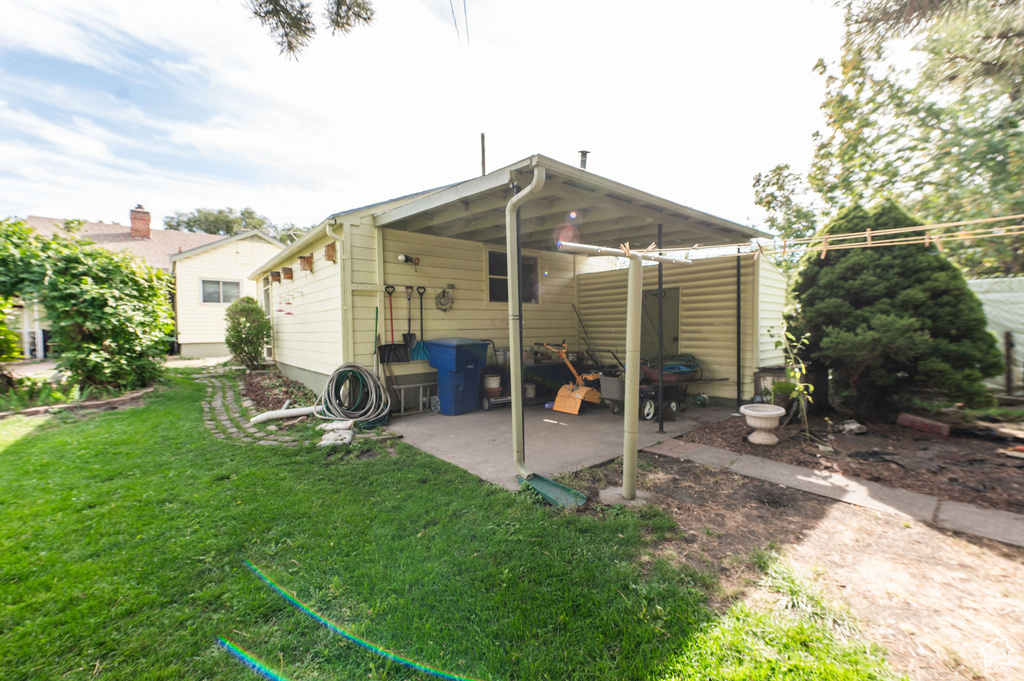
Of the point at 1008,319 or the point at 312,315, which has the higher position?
the point at 312,315

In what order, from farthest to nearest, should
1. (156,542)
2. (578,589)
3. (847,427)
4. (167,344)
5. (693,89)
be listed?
(167,344) < (693,89) < (847,427) < (156,542) < (578,589)

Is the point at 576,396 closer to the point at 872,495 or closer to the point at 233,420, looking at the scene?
the point at 872,495

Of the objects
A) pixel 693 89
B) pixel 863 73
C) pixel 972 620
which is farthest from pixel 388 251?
pixel 863 73

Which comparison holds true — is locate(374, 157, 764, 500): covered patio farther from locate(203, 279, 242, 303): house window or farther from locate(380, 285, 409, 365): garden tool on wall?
locate(203, 279, 242, 303): house window

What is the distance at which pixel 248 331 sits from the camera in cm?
1022

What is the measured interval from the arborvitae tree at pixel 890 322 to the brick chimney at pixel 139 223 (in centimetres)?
2313

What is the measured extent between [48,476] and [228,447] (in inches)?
48.7

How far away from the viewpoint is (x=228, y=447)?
4.22 m

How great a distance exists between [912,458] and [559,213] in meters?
4.40

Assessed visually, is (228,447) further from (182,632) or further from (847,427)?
(847,427)

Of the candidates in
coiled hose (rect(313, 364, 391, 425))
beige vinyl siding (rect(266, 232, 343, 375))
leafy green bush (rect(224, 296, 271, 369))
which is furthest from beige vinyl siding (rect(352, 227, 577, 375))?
leafy green bush (rect(224, 296, 271, 369))

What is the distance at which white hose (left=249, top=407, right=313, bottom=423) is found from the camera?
17.3ft

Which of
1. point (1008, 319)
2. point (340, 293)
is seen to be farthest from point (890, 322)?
point (340, 293)

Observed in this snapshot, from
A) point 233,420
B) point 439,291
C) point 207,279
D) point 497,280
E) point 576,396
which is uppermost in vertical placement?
point 207,279
